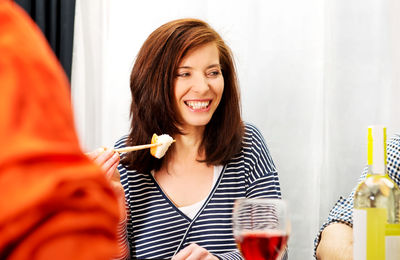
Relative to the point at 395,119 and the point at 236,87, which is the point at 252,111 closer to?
the point at 236,87

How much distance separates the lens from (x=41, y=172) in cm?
26

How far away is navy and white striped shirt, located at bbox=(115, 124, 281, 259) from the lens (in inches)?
61.9

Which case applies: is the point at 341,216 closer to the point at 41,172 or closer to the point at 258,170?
the point at 258,170

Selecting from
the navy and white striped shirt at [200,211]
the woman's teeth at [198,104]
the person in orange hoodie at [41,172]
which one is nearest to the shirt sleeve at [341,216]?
Result: the navy and white striped shirt at [200,211]

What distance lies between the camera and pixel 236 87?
1.79 meters

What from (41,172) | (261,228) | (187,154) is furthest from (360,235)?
(187,154)

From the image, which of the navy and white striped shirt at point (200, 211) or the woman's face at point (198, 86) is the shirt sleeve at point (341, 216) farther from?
the woman's face at point (198, 86)

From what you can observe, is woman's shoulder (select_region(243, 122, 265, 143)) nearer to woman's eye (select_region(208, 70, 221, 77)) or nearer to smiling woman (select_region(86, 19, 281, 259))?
smiling woman (select_region(86, 19, 281, 259))

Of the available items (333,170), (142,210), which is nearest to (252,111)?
(333,170)

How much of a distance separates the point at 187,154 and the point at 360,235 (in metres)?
0.92

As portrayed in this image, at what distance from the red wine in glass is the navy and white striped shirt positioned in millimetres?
787

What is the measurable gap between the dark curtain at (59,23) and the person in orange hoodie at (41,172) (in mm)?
2019

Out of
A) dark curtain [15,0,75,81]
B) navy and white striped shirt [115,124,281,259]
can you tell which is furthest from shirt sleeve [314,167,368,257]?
dark curtain [15,0,75,81]

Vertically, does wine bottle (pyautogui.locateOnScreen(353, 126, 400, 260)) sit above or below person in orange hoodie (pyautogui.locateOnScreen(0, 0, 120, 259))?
below
